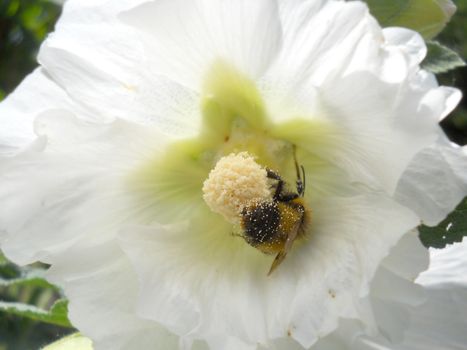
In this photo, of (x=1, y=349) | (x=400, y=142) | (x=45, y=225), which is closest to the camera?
(x=400, y=142)

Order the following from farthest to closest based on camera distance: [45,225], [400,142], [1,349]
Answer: [1,349] → [45,225] → [400,142]

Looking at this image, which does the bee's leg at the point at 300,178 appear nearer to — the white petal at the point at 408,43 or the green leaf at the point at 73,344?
the white petal at the point at 408,43

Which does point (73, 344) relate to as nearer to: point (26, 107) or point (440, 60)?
point (26, 107)

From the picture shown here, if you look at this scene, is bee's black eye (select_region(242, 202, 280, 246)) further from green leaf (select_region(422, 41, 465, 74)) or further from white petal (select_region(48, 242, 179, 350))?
green leaf (select_region(422, 41, 465, 74))

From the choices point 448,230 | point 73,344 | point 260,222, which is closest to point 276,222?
point 260,222

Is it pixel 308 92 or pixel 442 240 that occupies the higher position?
pixel 308 92

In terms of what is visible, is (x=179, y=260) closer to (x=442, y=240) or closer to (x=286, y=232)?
(x=286, y=232)

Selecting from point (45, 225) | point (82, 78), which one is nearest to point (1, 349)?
point (45, 225)
